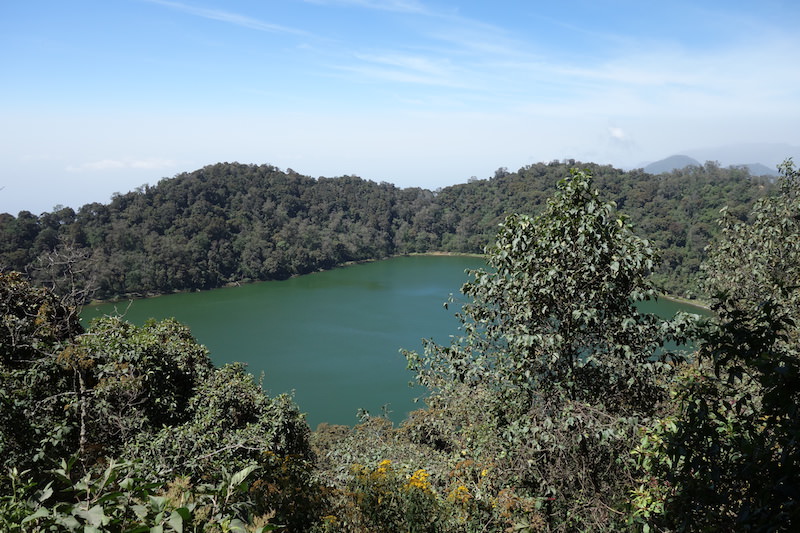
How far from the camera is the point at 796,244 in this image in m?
4.77

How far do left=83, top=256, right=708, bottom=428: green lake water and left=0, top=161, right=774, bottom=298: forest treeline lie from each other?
2.37 m

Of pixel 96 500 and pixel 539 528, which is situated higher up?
pixel 96 500

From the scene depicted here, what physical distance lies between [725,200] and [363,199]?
3783cm

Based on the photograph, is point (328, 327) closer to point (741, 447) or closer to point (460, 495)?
point (460, 495)

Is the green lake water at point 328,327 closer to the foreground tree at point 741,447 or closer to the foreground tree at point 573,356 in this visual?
the foreground tree at point 573,356

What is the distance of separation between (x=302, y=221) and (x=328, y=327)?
1105 inches

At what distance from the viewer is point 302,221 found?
53906 mm

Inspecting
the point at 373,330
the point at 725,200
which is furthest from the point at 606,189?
the point at 373,330

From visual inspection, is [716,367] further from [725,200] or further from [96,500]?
[725,200]

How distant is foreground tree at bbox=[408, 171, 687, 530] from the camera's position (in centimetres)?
283

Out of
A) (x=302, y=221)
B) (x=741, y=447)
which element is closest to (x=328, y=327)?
(x=741, y=447)

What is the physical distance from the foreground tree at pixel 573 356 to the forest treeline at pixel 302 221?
24805 millimetres

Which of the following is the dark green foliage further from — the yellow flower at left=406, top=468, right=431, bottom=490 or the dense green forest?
the yellow flower at left=406, top=468, right=431, bottom=490

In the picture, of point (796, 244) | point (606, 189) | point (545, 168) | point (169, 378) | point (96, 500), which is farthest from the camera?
point (545, 168)
